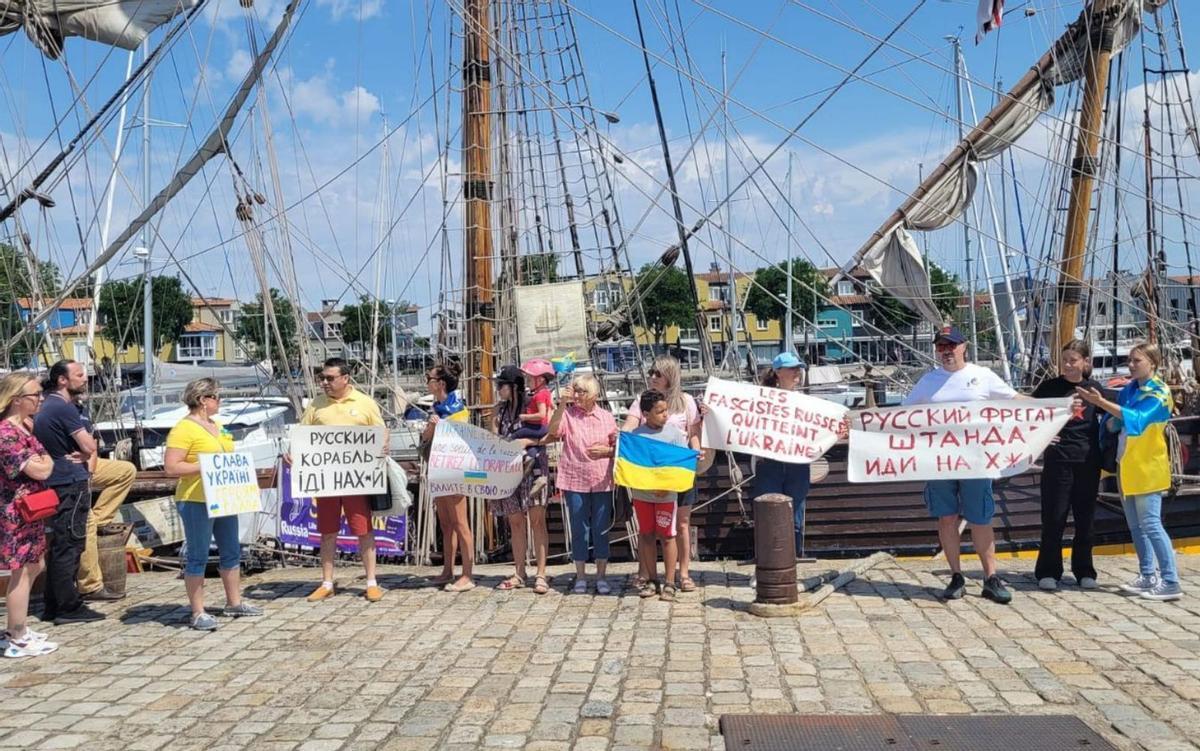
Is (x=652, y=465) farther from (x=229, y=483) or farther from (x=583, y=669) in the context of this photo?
(x=229, y=483)

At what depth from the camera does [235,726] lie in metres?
4.84

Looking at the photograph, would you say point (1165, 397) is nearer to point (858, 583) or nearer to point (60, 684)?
point (858, 583)

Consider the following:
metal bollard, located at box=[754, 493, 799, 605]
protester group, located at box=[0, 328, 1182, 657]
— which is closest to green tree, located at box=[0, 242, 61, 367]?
protester group, located at box=[0, 328, 1182, 657]

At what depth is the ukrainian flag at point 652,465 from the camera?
23.3 ft

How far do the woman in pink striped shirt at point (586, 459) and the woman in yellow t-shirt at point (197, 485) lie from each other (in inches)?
87.4

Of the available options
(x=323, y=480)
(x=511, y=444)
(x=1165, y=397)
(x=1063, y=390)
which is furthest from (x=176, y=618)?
(x=1165, y=397)

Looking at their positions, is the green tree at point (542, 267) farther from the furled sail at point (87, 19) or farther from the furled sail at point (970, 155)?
the furled sail at point (87, 19)

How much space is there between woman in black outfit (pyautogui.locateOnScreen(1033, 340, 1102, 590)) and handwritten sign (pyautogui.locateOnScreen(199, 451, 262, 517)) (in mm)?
5321

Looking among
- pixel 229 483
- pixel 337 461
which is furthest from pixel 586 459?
pixel 229 483

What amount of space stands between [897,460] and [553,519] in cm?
418

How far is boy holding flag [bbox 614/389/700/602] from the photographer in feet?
23.4

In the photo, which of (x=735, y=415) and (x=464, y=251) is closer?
(x=735, y=415)

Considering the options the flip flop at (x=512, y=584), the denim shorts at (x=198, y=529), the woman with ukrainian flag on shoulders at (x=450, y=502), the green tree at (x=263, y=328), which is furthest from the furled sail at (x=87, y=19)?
the green tree at (x=263, y=328)

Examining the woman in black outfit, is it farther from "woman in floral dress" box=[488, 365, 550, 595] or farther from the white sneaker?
the white sneaker
